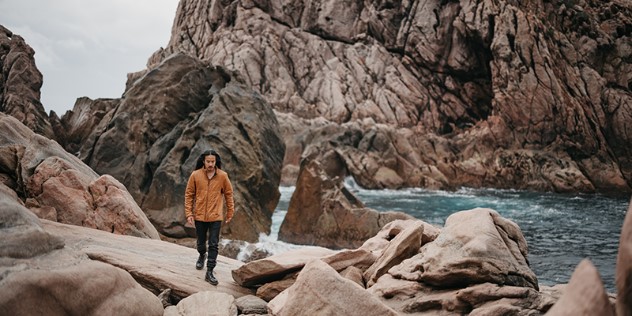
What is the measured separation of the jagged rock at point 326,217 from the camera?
2136cm

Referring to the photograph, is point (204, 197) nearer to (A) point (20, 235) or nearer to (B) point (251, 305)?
(B) point (251, 305)

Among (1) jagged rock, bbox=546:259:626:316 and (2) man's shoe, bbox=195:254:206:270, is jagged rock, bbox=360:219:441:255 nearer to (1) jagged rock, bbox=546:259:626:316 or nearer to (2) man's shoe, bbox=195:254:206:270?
(2) man's shoe, bbox=195:254:206:270

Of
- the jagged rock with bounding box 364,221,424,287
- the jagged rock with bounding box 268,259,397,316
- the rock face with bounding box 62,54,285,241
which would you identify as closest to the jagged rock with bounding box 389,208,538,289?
the jagged rock with bounding box 364,221,424,287

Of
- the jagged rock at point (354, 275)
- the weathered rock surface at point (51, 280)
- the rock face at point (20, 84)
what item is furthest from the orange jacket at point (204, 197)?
the rock face at point (20, 84)

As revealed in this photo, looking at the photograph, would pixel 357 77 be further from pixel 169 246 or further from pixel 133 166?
pixel 169 246

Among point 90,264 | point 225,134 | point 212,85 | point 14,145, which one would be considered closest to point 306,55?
point 212,85

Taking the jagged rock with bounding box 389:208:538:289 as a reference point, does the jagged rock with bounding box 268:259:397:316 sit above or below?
below

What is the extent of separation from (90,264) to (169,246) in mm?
5646

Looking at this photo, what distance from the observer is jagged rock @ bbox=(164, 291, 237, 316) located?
6836mm

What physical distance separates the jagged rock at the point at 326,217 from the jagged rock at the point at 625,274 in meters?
17.6

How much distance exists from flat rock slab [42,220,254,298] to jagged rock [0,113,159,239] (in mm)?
1366

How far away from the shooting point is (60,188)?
1171 centimetres

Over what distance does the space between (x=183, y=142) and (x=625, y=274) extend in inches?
867

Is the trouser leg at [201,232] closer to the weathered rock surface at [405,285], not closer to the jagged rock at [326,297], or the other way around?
the weathered rock surface at [405,285]
